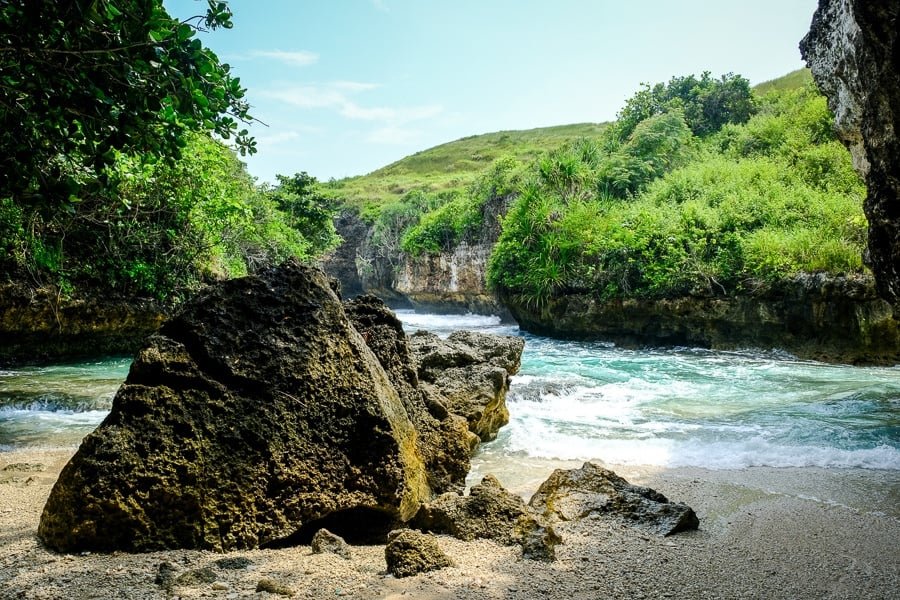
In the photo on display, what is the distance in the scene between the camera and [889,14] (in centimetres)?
321

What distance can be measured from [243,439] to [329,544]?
2.65 feet

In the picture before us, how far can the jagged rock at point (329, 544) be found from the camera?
3283mm

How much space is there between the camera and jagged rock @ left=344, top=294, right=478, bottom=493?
4.95m

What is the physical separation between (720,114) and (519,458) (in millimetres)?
31087

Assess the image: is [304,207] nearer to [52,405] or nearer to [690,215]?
[690,215]

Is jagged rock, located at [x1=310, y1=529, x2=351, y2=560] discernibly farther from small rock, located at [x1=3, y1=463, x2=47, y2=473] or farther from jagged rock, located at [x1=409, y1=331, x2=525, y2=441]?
small rock, located at [x1=3, y1=463, x2=47, y2=473]

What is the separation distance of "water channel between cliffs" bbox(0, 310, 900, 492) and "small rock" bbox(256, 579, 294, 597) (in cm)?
326

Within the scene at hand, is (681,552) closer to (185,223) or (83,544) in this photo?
(83,544)

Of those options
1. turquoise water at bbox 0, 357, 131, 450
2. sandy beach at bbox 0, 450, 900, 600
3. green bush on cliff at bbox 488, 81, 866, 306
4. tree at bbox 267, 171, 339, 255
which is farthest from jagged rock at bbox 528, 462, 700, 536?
tree at bbox 267, 171, 339, 255

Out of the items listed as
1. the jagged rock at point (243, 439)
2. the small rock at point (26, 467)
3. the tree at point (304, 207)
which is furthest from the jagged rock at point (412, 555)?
the tree at point (304, 207)

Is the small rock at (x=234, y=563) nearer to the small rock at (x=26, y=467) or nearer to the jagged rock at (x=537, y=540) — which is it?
the jagged rock at (x=537, y=540)

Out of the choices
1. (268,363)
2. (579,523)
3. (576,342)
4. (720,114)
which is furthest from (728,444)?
(720,114)

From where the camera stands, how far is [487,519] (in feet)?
11.9

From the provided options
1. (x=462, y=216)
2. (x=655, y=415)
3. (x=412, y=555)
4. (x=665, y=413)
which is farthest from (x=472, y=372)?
(x=462, y=216)
